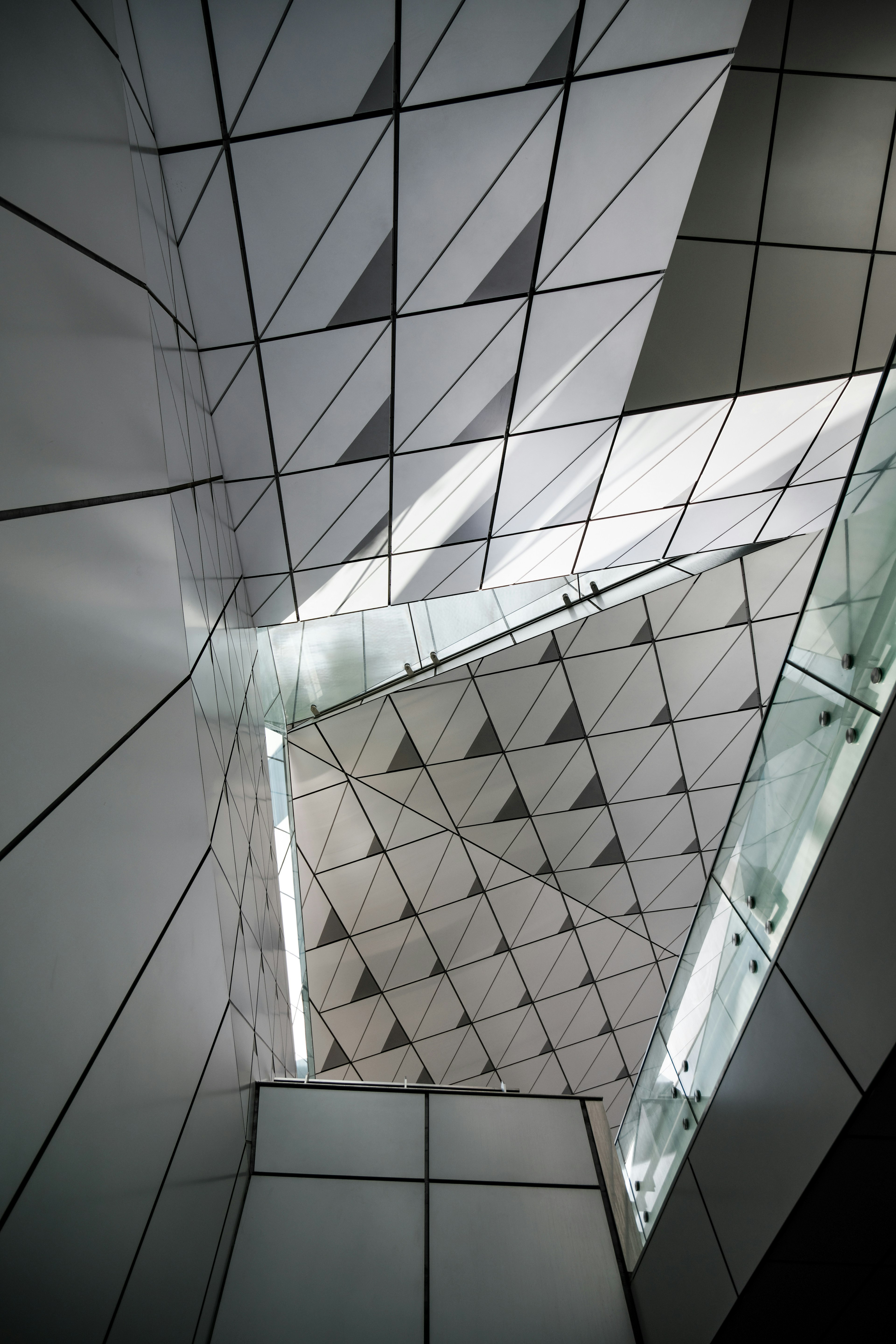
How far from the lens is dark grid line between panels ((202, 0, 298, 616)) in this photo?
7125mm

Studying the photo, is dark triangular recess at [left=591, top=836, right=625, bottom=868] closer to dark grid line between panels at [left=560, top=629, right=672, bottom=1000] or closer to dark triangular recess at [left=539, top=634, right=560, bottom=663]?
dark grid line between panels at [left=560, top=629, right=672, bottom=1000]

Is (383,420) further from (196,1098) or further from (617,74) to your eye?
(196,1098)

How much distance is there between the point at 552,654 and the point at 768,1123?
15.3m

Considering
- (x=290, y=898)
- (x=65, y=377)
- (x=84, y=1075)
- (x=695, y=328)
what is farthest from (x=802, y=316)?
(x=290, y=898)

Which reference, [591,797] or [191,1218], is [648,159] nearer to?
[191,1218]

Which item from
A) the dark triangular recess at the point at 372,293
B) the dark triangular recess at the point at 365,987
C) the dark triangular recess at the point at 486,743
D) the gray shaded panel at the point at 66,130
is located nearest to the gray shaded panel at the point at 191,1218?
the gray shaded panel at the point at 66,130

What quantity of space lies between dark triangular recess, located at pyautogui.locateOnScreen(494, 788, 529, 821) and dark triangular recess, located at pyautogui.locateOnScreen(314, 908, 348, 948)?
19.8 feet

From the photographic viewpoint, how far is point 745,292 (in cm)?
1165

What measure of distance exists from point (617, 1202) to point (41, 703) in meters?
9.58

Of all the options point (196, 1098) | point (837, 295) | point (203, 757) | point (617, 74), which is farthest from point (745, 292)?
point (196, 1098)

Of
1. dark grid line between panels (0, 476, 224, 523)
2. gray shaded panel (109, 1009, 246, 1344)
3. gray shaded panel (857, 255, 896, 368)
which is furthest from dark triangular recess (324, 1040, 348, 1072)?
gray shaded panel (857, 255, 896, 368)

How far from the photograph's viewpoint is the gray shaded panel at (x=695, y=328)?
1103cm

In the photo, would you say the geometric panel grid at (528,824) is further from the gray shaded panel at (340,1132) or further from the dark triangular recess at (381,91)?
the dark triangular recess at (381,91)

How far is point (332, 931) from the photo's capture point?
23516 mm
